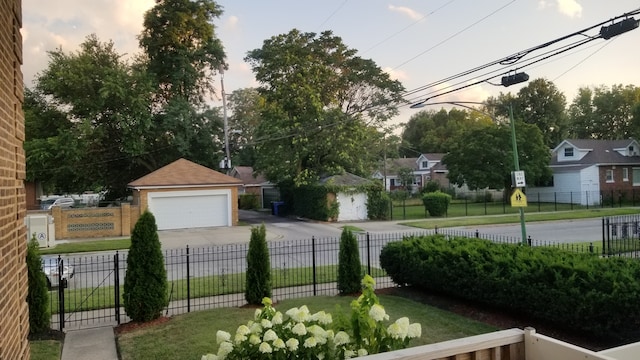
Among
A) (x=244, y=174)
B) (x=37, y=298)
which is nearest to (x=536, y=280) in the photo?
(x=37, y=298)

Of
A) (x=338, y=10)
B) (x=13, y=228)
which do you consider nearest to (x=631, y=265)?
(x=13, y=228)

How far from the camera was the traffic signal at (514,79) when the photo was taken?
431 inches

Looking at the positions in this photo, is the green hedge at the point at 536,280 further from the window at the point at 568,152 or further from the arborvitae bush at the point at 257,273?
the window at the point at 568,152

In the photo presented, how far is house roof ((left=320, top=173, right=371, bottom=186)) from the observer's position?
99.9 ft

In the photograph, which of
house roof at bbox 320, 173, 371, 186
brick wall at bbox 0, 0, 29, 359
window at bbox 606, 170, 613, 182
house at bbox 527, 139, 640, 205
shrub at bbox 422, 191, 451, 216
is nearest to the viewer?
brick wall at bbox 0, 0, 29, 359

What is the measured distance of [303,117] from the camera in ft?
103

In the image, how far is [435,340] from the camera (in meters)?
7.18

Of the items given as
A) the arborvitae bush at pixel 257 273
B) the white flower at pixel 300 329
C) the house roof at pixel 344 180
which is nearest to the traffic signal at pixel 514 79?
the arborvitae bush at pixel 257 273

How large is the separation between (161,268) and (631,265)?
7885 millimetres

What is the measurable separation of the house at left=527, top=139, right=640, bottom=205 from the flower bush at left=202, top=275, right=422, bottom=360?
38030 mm

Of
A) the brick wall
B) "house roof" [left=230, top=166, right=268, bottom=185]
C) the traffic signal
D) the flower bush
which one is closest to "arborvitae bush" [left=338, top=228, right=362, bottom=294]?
the traffic signal

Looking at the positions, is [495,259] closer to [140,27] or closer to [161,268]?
[161,268]

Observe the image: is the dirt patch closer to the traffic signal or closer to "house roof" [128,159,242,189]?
the traffic signal

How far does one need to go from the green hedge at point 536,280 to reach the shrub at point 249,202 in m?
35.8
